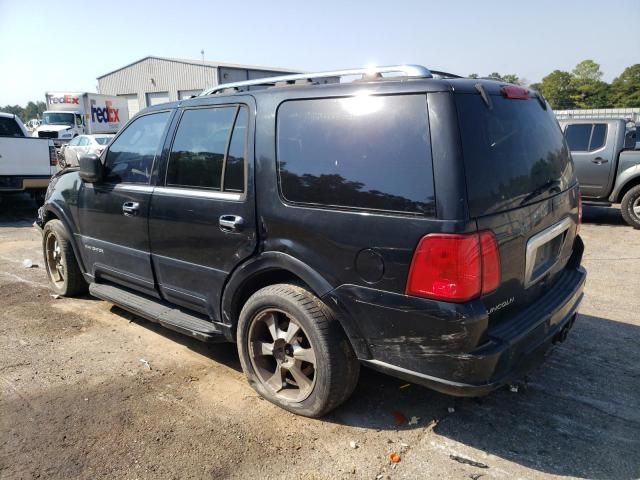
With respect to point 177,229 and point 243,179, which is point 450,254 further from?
point 177,229

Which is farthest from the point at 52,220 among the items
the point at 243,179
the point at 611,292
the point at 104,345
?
the point at 611,292

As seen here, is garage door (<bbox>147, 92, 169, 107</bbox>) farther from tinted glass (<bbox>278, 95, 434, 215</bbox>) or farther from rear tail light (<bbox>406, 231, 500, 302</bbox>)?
rear tail light (<bbox>406, 231, 500, 302</bbox>)

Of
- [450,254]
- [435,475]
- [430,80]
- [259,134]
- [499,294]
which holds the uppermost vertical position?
[430,80]

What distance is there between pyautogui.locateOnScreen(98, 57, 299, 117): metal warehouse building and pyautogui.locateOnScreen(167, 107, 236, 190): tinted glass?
2917 centimetres

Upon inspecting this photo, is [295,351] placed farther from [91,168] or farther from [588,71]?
[588,71]

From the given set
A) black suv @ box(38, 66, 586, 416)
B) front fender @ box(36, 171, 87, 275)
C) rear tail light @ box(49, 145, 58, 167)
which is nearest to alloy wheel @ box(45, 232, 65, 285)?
front fender @ box(36, 171, 87, 275)

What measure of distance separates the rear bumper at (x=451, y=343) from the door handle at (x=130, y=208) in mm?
2064

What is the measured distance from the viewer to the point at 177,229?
138 inches

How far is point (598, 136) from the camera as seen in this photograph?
9.11 m

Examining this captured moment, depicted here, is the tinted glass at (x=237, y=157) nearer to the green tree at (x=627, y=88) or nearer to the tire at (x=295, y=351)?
the tire at (x=295, y=351)

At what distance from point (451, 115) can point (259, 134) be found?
1.24 metres

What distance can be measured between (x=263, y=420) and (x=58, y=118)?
29444 millimetres

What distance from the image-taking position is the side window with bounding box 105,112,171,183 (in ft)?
12.6

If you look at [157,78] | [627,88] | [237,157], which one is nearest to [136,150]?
[237,157]
